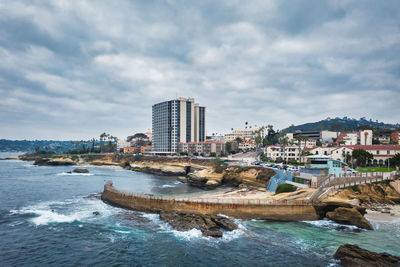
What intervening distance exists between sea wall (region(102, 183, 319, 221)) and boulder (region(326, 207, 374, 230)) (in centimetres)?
304

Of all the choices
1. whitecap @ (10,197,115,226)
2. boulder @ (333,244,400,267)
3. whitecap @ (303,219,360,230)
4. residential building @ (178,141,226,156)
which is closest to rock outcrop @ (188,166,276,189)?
whitecap @ (303,219,360,230)

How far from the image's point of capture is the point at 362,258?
24.8 meters

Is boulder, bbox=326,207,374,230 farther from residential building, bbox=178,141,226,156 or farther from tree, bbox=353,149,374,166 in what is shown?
residential building, bbox=178,141,226,156

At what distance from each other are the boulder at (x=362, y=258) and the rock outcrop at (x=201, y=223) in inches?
592

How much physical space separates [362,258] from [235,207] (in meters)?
22.1

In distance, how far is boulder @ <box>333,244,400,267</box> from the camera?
77.2ft

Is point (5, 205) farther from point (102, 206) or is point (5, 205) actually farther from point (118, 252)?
point (118, 252)

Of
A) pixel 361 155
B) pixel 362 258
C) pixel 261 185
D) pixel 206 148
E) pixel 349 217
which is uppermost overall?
pixel 206 148

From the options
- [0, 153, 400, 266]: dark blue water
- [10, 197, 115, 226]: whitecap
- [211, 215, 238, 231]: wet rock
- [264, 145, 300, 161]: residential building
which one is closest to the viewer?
[0, 153, 400, 266]: dark blue water

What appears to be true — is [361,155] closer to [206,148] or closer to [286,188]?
[286,188]

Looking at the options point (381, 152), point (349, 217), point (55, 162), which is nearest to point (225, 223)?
point (349, 217)

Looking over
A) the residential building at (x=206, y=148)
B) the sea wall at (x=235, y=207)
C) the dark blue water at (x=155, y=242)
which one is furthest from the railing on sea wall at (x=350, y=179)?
the residential building at (x=206, y=148)

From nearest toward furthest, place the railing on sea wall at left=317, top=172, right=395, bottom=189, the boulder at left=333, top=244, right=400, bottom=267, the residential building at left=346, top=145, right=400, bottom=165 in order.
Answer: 1. the boulder at left=333, top=244, right=400, bottom=267
2. the railing on sea wall at left=317, top=172, right=395, bottom=189
3. the residential building at left=346, top=145, right=400, bottom=165

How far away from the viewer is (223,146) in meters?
192
